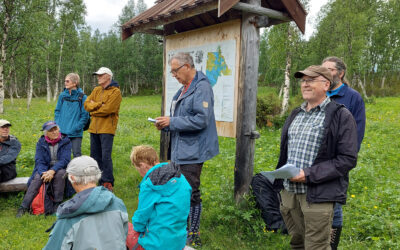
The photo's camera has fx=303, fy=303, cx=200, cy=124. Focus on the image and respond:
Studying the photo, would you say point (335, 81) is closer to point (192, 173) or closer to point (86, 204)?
point (192, 173)

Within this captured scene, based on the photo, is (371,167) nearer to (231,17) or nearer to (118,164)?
(231,17)

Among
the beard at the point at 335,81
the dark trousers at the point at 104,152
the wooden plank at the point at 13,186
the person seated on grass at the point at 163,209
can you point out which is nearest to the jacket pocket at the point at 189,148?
the person seated on grass at the point at 163,209

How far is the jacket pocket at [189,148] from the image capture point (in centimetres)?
338

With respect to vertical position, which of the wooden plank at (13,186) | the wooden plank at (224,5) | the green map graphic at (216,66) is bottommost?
the wooden plank at (13,186)

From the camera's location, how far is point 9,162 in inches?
201

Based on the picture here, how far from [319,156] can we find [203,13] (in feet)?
9.80

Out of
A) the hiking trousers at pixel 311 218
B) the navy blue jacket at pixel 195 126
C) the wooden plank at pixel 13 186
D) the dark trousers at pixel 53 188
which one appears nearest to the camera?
the hiking trousers at pixel 311 218

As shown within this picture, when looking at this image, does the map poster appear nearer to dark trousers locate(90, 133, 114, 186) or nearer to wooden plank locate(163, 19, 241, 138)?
wooden plank locate(163, 19, 241, 138)

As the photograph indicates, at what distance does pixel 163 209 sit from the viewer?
253 centimetres

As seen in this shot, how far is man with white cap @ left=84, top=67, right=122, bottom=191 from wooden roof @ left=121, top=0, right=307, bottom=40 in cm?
98

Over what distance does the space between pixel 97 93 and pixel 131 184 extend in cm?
184

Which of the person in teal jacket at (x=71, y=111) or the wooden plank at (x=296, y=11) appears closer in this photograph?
the wooden plank at (x=296, y=11)

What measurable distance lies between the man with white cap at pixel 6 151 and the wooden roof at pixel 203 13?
2.59m

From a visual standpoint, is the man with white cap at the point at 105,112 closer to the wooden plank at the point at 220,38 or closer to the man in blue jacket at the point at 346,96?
the wooden plank at the point at 220,38
